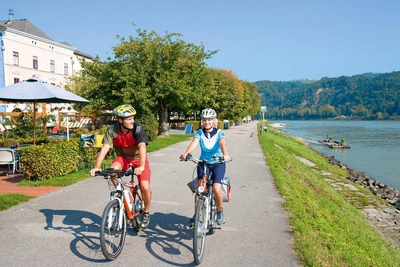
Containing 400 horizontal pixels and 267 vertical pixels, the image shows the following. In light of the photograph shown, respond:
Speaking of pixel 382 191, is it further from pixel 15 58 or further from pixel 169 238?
pixel 15 58

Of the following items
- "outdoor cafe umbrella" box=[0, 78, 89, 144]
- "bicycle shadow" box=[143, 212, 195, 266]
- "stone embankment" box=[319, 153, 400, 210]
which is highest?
"outdoor cafe umbrella" box=[0, 78, 89, 144]

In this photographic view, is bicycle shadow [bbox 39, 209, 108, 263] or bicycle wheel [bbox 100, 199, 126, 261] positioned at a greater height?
bicycle wheel [bbox 100, 199, 126, 261]

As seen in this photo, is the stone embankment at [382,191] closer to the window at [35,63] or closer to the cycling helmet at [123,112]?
the cycling helmet at [123,112]

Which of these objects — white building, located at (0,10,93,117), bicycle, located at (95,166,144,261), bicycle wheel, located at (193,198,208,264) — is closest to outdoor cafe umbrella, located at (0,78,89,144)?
bicycle, located at (95,166,144,261)

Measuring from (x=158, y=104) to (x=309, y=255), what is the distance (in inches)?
933

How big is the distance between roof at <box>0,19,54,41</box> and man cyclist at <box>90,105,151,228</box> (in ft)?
134

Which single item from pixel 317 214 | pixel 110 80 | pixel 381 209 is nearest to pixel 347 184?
pixel 381 209

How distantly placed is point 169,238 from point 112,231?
1.07 metres

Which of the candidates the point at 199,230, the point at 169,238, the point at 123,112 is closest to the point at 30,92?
the point at 123,112

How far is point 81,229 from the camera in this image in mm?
5578

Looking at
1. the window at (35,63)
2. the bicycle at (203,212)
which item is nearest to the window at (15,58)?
the window at (35,63)

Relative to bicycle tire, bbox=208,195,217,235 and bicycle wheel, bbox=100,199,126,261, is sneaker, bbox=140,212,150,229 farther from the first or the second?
bicycle tire, bbox=208,195,217,235

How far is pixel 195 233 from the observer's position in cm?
424

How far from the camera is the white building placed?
37.0 metres
